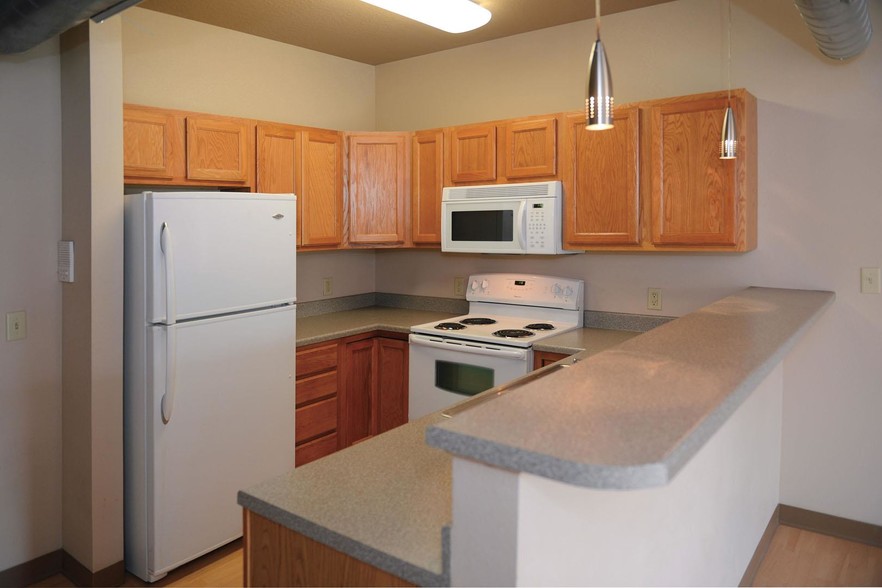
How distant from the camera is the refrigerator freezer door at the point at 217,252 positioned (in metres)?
2.62

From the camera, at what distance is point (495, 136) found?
144 inches

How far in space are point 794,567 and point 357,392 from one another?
234 cm

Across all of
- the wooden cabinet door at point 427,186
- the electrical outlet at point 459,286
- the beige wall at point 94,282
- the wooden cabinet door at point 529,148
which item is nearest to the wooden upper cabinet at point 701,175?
the wooden cabinet door at point 529,148

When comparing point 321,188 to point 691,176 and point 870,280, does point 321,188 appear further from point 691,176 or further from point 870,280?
point 870,280

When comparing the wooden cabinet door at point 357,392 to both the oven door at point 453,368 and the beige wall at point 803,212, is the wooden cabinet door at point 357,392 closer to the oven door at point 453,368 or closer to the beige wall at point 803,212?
the oven door at point 453,368

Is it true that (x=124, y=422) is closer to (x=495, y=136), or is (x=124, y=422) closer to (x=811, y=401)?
(x=495, y=136)

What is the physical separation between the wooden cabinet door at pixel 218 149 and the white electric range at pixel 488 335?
50.9 inches

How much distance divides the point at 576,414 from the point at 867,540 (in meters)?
2.68

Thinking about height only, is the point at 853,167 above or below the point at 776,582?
above

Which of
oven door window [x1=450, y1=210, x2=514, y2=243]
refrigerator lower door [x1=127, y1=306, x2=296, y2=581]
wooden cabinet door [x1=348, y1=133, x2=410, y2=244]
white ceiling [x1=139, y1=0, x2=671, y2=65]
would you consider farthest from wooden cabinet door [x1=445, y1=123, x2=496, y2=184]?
refrigerator lower door [x1=127, y1=306, x2=296, y2=581]

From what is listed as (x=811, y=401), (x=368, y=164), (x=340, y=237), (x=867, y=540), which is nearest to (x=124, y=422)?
(x=340, y=237)

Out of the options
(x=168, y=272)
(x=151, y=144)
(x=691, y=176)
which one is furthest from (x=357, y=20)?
(x=691, y=176)

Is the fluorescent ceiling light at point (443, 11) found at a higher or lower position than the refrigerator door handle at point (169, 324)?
higher

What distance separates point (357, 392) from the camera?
3830mm
